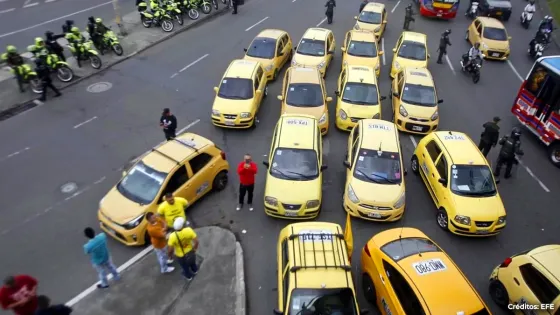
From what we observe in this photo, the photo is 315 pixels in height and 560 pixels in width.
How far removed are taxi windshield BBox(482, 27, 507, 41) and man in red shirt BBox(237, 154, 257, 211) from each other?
54.8 ft

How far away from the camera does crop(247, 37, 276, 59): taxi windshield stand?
18359 millimetres

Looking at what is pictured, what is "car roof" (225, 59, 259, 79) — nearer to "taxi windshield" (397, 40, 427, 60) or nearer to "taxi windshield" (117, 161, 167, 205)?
"taxi windshield" (117, 161, 167, 205)

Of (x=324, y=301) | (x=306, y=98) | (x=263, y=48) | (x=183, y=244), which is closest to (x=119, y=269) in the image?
(x=183, y=244)

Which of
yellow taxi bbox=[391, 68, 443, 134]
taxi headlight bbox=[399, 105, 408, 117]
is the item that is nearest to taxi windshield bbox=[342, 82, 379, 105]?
taxi headlight bbox=[399, 105, 408, 117]

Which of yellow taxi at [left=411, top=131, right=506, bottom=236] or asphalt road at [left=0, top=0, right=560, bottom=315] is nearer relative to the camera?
asphalt road at [left=0, top=0, right=560, bottom=315]

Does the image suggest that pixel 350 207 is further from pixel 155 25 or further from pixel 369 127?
pixel 155 25

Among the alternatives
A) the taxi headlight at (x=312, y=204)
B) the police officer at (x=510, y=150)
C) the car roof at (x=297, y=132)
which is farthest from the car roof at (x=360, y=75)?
the taxi headlight at (x=312, y=204)

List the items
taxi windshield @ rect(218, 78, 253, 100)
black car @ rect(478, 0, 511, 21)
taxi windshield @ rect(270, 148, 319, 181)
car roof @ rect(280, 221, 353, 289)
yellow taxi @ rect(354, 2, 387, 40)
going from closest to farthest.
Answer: car roof @ rect(280, 221, 353, 289) → taxi windshield @ rect(270, 148, 319, 181) → taxi windshield @ rect(218, 78, 253, 100) → yellow taxi @ rect(354, 2, 387, 40) → black car @ rect(478, 0, 511, 21)

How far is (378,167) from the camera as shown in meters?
11.6

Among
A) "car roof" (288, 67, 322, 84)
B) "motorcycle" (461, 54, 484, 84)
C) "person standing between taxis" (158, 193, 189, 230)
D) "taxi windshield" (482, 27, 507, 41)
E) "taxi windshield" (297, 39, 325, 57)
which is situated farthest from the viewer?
"taxi windshield" (482, 27, 507, 41)

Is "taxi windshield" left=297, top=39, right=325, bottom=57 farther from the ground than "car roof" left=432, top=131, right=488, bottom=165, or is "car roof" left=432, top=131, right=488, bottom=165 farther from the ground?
"car roof" left=432, top=131, right=488, bottom=165

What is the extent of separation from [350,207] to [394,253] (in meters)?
2.87

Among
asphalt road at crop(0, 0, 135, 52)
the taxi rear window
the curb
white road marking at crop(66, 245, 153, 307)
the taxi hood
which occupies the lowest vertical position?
white road marking at crop(66, 245, 153, 307)

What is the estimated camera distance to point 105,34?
19500 mm
